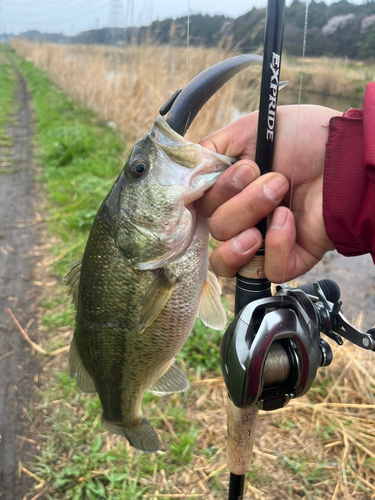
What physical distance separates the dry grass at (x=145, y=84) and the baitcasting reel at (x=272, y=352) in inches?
50.2

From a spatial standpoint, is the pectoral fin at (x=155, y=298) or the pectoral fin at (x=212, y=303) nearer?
the pectoral fin at (x=155, y=298)

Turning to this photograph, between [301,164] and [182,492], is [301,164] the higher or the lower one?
the higher one

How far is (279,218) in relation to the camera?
1.33m

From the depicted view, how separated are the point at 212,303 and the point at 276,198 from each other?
54cm

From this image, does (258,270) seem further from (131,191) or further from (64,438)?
(64,438)

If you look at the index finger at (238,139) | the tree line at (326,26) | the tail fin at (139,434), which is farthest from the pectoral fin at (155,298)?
the tree line at (326,26)

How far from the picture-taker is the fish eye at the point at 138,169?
1428 mm

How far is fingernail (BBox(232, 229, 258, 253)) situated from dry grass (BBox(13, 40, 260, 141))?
3.17 feet

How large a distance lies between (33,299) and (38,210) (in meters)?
2.40

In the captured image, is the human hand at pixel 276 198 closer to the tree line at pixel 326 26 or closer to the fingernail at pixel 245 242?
the fingernail at pixel 245 242

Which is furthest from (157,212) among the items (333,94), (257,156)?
(333,94)

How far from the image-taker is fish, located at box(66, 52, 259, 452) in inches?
53.9

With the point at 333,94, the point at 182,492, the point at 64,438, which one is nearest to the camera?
the point at 182,492

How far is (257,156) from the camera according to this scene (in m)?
1.25
